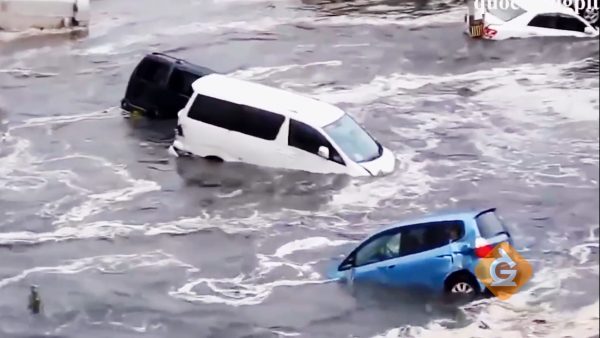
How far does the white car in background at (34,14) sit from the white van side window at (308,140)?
1055 centimetres

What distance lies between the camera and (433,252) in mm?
9562

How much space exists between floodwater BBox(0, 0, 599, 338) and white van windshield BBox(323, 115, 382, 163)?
0.48 metres

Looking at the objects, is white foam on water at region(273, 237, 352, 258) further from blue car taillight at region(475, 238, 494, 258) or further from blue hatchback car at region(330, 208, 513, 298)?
blue car taillight at region(475, 238, 494, 258)

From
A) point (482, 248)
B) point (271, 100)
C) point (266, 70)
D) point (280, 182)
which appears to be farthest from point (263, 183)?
point (266, 70)

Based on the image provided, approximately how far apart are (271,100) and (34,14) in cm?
1009

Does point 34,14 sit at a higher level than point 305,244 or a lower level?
higher

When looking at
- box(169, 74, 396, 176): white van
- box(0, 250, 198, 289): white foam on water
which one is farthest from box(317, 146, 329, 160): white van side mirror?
box(0, 250, 198, 289): white foam on water

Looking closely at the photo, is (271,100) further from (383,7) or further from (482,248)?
(383,7)

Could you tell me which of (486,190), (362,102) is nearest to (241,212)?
(486,190)

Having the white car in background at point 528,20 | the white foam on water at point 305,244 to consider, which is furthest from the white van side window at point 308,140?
the white car in background at point 528,20

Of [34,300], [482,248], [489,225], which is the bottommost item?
[34,300]

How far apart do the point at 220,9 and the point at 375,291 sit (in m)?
16.0

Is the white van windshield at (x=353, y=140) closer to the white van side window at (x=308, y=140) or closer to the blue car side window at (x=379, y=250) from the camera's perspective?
the white van side window at (x=308, y=140)

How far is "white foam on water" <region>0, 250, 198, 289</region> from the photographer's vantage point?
1159 centimetres
